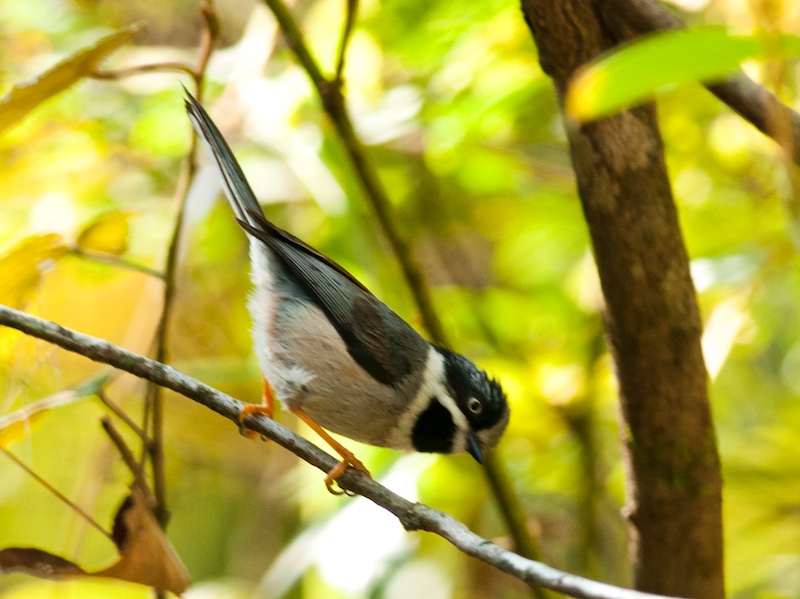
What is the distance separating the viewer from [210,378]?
3.40m

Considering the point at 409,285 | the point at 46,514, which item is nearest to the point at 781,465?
the point at 409,285

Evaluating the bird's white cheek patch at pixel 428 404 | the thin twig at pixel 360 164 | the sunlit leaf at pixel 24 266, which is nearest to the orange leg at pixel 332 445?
the bird's white cheek patch at pixel 428 404

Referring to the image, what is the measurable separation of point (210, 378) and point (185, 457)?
1771 mm

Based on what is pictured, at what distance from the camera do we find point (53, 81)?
6.88ft

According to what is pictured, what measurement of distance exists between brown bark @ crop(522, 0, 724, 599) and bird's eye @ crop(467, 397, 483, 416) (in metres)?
0.47

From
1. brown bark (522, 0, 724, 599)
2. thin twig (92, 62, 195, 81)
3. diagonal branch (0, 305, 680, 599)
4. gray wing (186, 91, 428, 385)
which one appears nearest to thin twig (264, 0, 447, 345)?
gray wing (186, 91, 428, 385)

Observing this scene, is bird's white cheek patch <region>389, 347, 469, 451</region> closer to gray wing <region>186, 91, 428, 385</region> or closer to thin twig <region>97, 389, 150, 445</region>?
gray wing <region>186, 91, 428, 385</region>

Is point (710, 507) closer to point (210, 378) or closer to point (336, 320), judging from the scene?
point (336, 320)

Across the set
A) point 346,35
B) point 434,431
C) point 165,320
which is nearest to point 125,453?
point 165,320

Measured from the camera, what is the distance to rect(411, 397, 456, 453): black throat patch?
2672mm

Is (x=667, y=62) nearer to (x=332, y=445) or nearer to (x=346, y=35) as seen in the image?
(x=346, y=35)

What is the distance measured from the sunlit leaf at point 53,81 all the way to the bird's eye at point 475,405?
5.06ft

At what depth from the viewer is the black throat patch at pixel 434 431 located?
8.77 feet

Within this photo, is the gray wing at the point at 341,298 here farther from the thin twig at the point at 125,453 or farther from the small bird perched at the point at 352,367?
the thin twig at the point at 125,453
